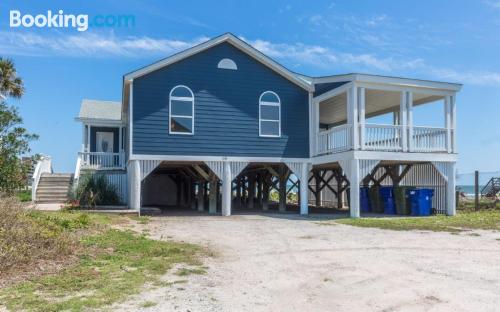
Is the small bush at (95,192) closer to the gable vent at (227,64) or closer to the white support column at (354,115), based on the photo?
the gable vent at (227,64)

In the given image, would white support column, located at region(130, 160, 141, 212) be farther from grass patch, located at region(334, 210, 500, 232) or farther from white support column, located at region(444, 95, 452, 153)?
white support column, located at region(444, 95, 452, 153)

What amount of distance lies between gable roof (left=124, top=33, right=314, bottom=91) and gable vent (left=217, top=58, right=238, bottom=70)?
0.60 meters

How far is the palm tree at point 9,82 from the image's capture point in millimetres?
20797

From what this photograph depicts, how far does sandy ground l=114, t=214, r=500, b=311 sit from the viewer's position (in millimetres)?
5398

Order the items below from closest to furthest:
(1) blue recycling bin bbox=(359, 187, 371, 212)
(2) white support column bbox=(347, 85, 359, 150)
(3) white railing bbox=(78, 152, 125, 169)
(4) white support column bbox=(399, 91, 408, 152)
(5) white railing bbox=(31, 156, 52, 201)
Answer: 1. (2) white support column bbox=(347, 85, 359, 150)
2. (4) white support column bbox=(399, 91, 408, 152)
3. (5) white railing bbox=(31, 156, 52, 201)
4. (1) blue recycling bin bbox=(359, 187, 371, 212)
5. (3) white railing bbox=(78, 152, 125, 169)

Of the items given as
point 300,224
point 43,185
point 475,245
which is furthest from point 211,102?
point 475,245

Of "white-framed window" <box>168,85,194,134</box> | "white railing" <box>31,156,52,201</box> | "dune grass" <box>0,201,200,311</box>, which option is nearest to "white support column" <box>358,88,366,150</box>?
"white-framed window" <box>168,85,194,134</box>

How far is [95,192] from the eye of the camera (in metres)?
17.9

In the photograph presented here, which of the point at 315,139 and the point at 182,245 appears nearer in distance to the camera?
the point at 182,245

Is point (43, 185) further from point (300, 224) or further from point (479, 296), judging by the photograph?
point (479, 296)

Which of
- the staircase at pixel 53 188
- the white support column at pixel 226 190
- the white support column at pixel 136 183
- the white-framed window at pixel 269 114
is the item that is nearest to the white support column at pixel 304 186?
the white-framed window at pixel 269 114

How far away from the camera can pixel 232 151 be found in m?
17.3

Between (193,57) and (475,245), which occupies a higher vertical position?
(193,57)

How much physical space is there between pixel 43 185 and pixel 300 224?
473 inches
